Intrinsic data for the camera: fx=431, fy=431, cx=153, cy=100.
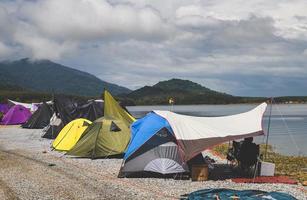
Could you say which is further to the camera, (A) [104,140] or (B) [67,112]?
(B) [67,112]

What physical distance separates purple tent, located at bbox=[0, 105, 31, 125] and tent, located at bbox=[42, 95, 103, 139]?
19469 millimetres

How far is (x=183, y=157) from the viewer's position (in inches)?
655

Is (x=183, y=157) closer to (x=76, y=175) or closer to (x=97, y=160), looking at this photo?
(x=76, y=175)

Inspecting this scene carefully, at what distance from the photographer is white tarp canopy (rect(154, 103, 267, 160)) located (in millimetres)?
16625

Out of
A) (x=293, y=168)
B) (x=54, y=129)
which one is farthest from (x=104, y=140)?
(x=54, y=129)

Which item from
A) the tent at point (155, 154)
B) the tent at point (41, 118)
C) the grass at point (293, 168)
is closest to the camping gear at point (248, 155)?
the grass at point (293, 168)

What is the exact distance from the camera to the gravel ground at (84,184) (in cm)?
1388

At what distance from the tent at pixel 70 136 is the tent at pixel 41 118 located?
66.1 ft

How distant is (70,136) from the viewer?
26016mm

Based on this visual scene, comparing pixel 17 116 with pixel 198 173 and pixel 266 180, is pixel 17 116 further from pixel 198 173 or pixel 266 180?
pixel 266 180

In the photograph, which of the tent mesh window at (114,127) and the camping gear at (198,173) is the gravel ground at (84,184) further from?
the tent mesh window at (114,127)

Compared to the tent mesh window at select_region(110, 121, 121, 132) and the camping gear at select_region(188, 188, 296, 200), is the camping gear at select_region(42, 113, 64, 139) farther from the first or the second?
the camping gear at select_region(188, 188, 296, 200)

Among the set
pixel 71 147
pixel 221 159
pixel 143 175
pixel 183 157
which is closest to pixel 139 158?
pixel 143 175

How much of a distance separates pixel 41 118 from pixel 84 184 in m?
32.5
